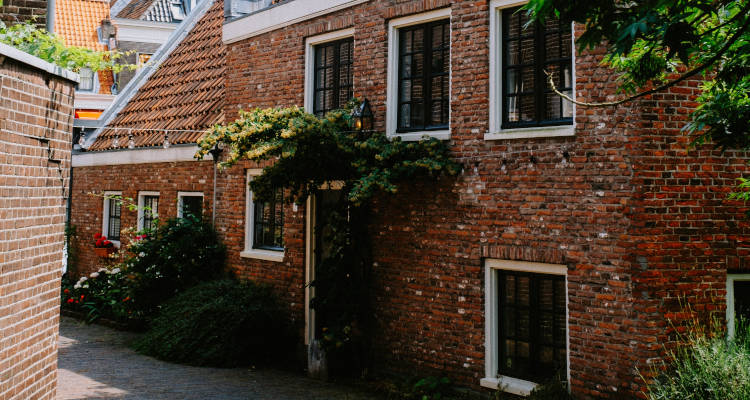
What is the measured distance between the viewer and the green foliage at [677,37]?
4.45 metres

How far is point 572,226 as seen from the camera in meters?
8.18

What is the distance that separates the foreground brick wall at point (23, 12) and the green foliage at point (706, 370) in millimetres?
7758

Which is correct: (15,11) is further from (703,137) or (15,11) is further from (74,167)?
(74,167)

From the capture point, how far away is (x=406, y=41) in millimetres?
10414

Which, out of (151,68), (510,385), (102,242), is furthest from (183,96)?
(510,385)

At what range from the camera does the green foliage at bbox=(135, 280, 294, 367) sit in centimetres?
1145

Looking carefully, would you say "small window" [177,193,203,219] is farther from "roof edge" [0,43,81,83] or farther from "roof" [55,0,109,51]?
"roof" [55,0,109,51]

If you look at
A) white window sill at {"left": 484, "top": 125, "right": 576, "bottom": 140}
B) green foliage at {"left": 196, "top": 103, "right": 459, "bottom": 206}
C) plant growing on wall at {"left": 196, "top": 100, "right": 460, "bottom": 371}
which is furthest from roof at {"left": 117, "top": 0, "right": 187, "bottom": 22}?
white window sill at {"left": 484, "top": 125, "right": 576, "bottom": 140}

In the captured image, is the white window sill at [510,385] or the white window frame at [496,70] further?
the white window frame at [496,70]

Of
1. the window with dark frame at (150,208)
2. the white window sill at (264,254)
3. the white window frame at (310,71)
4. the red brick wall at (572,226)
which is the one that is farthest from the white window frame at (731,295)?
the window with dark frame at (150,208)

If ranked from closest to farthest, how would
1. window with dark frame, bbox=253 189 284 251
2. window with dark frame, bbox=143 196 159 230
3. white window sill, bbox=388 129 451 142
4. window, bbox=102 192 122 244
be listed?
white window sill, bbox=388 129 451 142, window with dark frame, bbox=253 189 284 251, window with dark frame, bbox=143 196 159 230, window, bbox=102 192 122 244

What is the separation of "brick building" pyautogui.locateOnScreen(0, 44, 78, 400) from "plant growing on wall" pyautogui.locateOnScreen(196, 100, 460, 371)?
2.77m

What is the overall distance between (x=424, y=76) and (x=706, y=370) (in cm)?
555

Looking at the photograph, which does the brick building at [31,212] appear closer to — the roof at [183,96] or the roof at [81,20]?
the roof at [183,96]
